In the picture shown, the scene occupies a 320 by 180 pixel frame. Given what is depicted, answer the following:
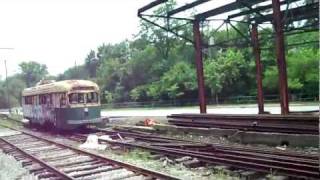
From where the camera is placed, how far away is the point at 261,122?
1623cm

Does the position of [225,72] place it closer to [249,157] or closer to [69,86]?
[69,86]

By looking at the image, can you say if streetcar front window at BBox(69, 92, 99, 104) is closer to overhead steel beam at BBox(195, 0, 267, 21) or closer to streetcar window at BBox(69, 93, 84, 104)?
streetcar window at BBox(69, 93, 84, 104)

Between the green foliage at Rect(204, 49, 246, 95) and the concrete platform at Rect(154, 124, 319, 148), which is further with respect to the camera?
the green foliage at Rect(204, 49, 246, 95)

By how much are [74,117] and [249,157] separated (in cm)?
1417

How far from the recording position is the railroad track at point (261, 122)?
1423 cm

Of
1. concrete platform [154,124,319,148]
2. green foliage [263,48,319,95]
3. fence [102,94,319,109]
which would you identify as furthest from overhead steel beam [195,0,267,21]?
green foliage [263,48,319,95]

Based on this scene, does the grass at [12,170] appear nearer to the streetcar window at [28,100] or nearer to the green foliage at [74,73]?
the streetcar window at [28,100]

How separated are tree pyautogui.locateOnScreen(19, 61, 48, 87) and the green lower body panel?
117m

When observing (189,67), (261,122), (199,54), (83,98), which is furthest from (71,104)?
(189,67)

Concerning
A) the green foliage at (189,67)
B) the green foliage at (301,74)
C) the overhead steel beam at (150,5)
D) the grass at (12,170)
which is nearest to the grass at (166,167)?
the grass at (12,170)

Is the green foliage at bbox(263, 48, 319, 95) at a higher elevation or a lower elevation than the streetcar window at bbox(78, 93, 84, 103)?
higher

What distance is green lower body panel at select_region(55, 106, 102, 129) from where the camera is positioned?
24062 mm

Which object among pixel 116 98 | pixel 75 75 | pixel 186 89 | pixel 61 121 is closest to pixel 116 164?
pixel 61 121

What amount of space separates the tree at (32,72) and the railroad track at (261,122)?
12316 centimetres
